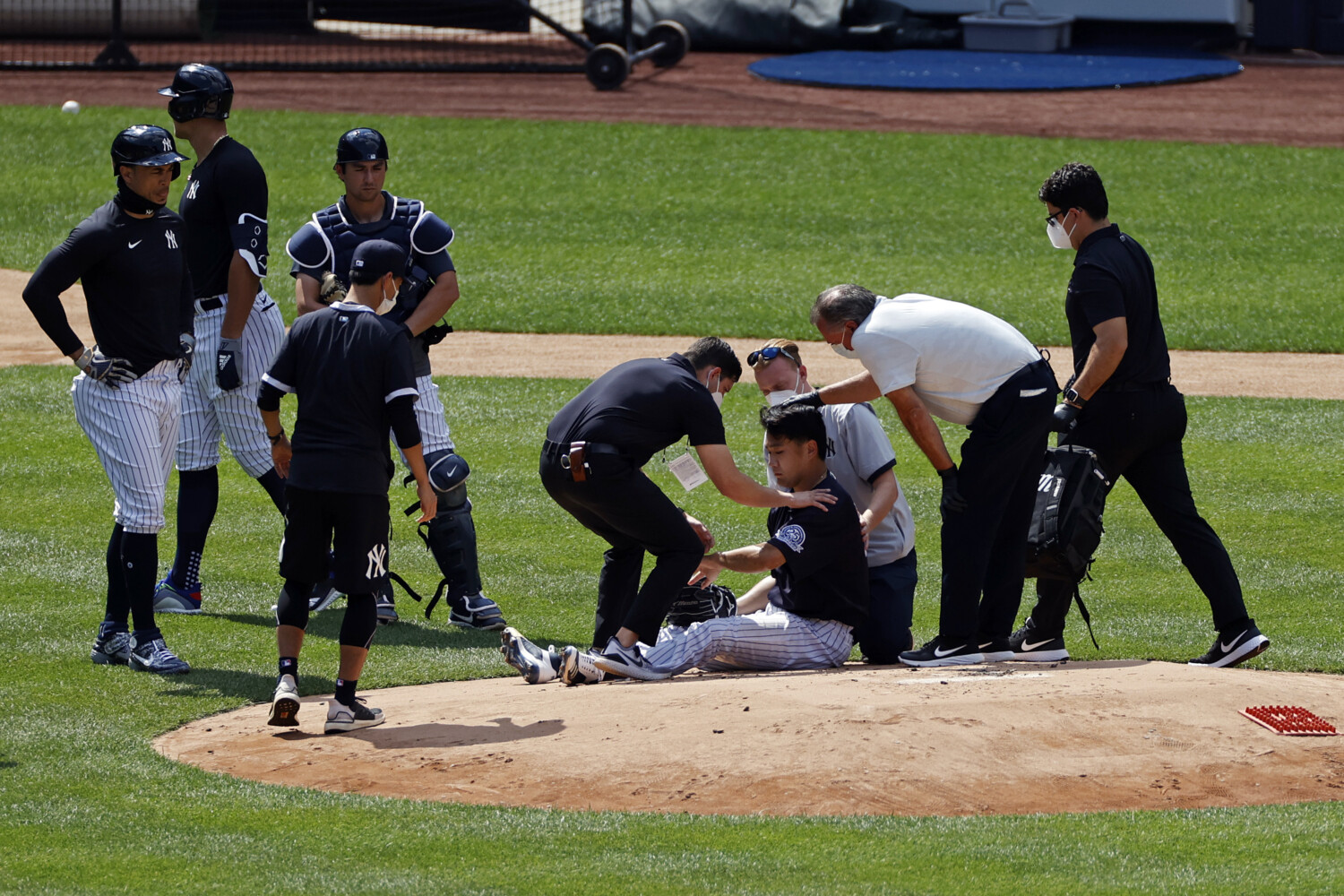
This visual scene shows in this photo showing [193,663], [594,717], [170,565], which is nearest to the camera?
[594,717]

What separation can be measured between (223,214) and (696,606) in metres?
2.69

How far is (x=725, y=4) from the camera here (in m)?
27.2

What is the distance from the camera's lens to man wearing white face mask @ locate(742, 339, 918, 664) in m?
6.66

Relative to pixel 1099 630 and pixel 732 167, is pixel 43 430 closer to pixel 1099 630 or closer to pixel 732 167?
pixel 1099 630

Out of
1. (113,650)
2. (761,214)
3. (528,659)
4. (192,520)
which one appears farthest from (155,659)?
(761,214)

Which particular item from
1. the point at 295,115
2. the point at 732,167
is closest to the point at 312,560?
the point at 732,167

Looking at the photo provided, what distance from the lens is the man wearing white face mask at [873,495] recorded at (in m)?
6.66

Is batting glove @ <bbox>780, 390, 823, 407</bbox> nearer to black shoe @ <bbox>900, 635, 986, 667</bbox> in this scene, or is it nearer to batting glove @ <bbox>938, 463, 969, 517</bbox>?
batting glove @ <bbox>938, 463, 969, 517</bbox>

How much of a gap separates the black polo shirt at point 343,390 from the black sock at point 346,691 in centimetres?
64

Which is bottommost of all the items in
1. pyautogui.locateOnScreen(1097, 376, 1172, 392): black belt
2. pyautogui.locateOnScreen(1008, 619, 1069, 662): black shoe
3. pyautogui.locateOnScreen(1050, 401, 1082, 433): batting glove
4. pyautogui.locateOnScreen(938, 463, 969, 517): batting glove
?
pyautogui.locateOnScreen(1008, 619, 1069, 662): black shoe

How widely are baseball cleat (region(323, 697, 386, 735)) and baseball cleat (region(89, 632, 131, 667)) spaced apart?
4.19 ft

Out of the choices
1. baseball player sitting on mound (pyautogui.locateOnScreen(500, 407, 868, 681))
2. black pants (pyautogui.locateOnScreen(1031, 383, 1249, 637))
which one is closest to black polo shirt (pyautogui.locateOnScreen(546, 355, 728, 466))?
baseball player sitting on mound (pyautogui.locateOnScreen(500, 407, 868, 681))

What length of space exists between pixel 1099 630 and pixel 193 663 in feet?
12.7

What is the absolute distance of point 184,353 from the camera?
6.69m
